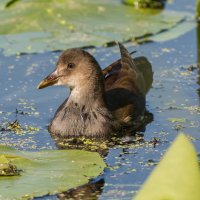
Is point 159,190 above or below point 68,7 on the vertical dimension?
above

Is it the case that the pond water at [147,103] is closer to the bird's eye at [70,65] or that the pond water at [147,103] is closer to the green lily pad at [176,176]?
the bird's eye at [70,65]

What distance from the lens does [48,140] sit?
28.5 ft

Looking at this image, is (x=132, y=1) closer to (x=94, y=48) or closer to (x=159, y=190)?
(x=94, y=48)

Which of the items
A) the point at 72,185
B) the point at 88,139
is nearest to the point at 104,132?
the point at 88,139

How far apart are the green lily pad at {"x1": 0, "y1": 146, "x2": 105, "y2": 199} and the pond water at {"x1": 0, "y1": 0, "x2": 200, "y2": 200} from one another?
0.15 meters

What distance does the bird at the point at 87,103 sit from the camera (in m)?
8.84

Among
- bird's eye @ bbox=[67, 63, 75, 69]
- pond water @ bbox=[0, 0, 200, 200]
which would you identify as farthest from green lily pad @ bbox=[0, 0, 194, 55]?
bird's eye @ bbox=[67, 63, 75, 69]

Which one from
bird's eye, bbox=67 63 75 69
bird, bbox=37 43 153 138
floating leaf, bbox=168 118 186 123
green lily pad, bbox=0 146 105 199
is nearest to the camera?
green lily pad, bbox=0 146 105 199

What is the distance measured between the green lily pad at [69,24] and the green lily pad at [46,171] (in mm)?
3622

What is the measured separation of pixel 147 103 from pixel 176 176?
17.7 feet

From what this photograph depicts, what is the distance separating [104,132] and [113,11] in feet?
12.4

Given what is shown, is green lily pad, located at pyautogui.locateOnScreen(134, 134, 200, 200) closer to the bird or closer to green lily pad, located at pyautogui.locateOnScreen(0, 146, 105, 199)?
green lily pad, located at pyautogui.locateOnScreen(0, 146, 105, 199)

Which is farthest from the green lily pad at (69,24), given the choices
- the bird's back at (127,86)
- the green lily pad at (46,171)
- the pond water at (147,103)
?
the green lily pad at (46,171)

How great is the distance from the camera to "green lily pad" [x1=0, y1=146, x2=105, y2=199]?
6.51m
